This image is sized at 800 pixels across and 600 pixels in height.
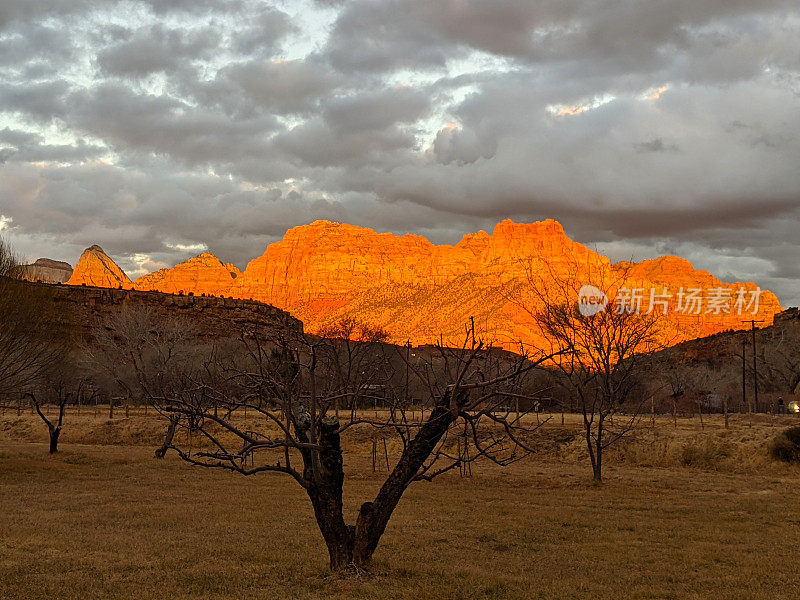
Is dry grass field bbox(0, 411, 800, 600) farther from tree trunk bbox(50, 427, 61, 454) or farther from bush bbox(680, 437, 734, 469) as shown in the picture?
bush bbox(680, 437, 734, 469)

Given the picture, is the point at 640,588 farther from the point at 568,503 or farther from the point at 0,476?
the point at 0,476

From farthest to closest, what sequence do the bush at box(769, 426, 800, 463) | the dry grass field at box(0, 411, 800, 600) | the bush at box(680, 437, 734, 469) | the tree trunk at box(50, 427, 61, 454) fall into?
1. the bush at box(680, 437, 734, 469)
2. the tree trunk at box(50, 427, 61, 454)
3. the bush at box(769, 426, 800, 463)
4. the dry grass field at box(0, 411, 800, 600)

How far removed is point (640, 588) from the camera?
1065 cm

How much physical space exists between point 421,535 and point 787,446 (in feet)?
74.0

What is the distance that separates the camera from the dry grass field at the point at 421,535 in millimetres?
10539

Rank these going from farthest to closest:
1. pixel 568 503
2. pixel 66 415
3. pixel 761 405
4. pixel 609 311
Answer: pixel 761 405
pixel 66 415
pixel 609 311
pixel 568 503

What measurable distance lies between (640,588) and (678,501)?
11.5 metres

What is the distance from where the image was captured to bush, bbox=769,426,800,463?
30250 millimetres

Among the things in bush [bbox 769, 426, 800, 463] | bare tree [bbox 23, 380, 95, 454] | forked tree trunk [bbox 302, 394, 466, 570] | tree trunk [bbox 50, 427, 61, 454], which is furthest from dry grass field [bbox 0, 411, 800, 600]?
bare tree [bbox 23, 380, 95, 454]

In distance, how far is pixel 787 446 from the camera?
100 feet

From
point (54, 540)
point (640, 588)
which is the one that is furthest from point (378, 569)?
point (54, 540)

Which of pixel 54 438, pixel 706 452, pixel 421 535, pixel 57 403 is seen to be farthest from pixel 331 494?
pixel 57 403

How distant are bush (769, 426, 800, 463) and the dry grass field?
1.96 ft

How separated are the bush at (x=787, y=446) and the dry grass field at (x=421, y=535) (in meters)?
0.60
